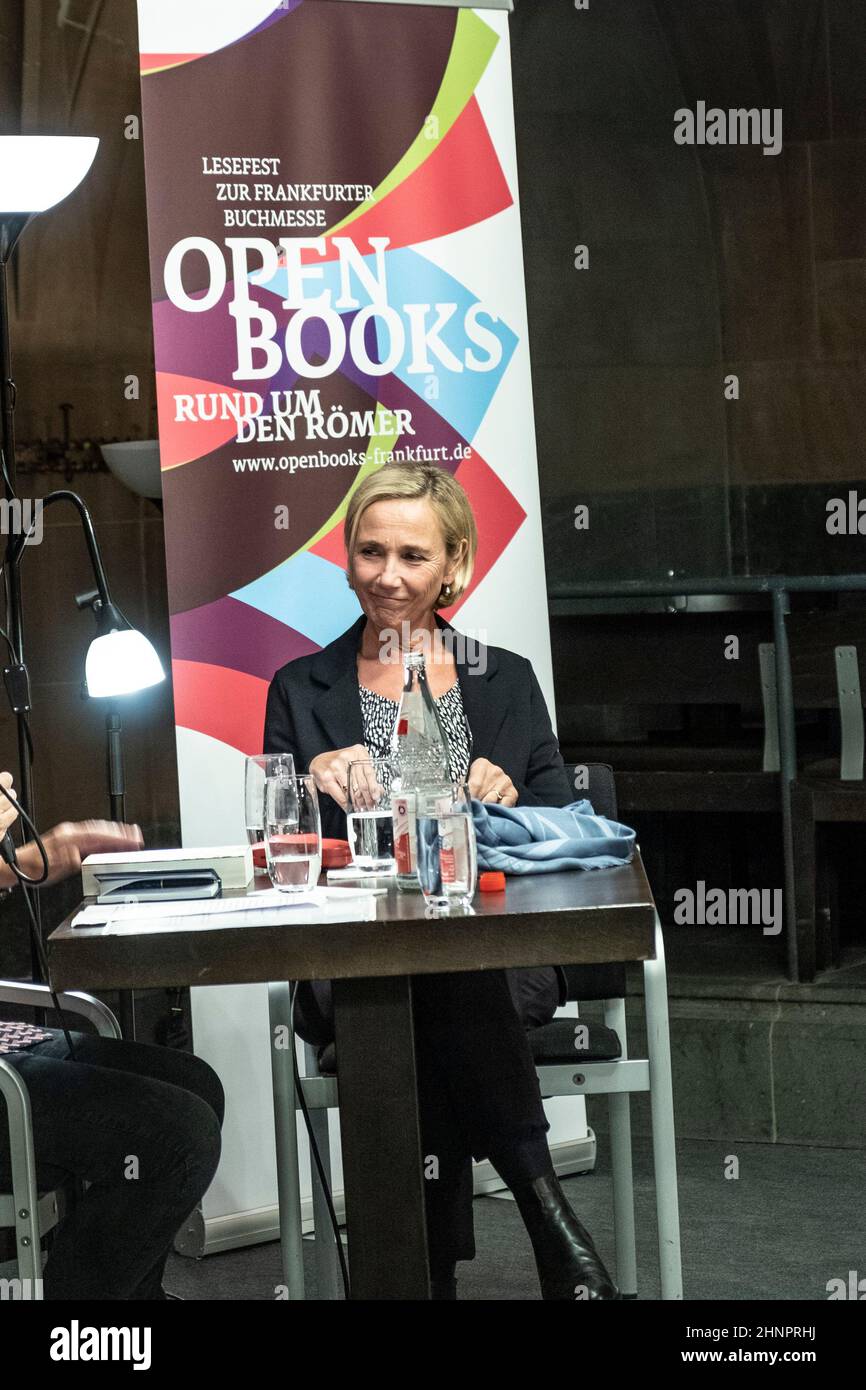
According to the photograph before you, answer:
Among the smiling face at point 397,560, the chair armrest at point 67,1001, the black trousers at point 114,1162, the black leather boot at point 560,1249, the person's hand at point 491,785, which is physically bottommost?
the black leather boot at point 560,1249

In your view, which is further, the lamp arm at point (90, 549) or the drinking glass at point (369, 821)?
the lamp arm at point (90, 549)

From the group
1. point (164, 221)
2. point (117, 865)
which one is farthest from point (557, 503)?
point (117, 865)

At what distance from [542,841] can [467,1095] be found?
39cm

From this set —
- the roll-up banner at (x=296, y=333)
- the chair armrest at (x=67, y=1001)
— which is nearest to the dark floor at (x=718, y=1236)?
the roll-up banner at (x=296, y=333)

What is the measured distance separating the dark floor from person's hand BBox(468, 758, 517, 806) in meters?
0.89

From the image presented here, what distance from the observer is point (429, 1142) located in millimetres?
2275

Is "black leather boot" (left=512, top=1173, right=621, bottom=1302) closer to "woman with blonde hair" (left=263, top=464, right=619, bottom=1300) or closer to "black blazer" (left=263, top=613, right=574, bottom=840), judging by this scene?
"woman with blonde hair" (left=263, top=464, right=619, bottom=1300)

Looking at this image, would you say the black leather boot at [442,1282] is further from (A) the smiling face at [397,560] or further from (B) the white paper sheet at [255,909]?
(A) the smiling face at [397,560]

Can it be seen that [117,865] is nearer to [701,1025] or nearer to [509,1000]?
[509,1000]

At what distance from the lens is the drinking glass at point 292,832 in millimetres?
1937

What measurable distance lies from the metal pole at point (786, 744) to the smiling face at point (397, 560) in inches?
50.4

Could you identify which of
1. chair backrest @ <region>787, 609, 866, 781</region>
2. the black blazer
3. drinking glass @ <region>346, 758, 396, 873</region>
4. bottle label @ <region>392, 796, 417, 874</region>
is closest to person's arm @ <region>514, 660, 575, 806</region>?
the black blazer

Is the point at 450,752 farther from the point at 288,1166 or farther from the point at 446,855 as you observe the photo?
the point at 446,855

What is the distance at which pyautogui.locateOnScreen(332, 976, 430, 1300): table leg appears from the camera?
6.08 feet
